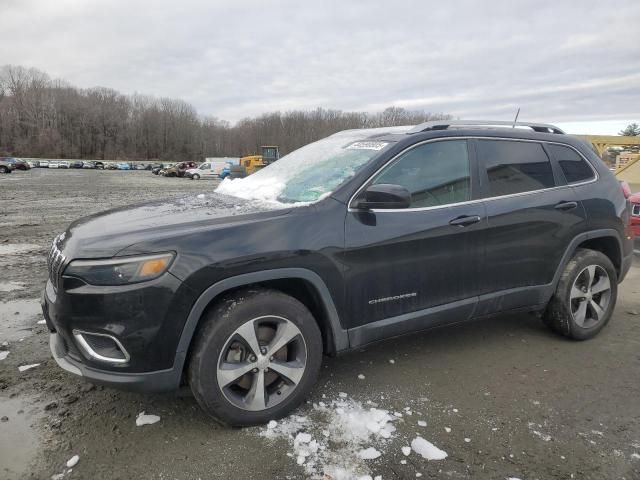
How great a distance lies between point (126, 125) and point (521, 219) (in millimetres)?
121774

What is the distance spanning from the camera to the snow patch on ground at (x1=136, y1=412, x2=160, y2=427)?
2.76 m

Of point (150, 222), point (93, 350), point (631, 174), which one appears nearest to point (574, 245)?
point (150, 222)

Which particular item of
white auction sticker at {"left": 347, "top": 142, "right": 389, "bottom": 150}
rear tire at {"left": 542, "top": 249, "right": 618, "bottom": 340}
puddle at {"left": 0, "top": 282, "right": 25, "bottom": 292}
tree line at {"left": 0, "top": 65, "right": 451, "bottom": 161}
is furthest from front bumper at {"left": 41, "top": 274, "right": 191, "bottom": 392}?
tree line at {"left": 0, "top": 65, "right": 451, "bottom": 161}

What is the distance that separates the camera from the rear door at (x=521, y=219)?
343 cm

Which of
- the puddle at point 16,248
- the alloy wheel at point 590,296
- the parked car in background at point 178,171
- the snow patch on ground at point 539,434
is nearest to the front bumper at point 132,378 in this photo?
the snow patch on ground at point 539,434

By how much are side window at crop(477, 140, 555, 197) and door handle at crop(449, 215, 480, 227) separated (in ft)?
0.94

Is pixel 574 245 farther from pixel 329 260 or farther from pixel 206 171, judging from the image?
pixel 206 171

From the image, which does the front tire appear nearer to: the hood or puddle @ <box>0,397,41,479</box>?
the hood

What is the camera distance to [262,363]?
2662 mm

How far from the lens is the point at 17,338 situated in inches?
157

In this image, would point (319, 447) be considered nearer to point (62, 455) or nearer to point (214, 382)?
point (214, 382)

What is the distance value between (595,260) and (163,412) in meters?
3.70

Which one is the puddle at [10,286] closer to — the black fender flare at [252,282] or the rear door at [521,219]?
the black fender flare at [252,282]

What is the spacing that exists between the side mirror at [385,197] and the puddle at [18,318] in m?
3.39
